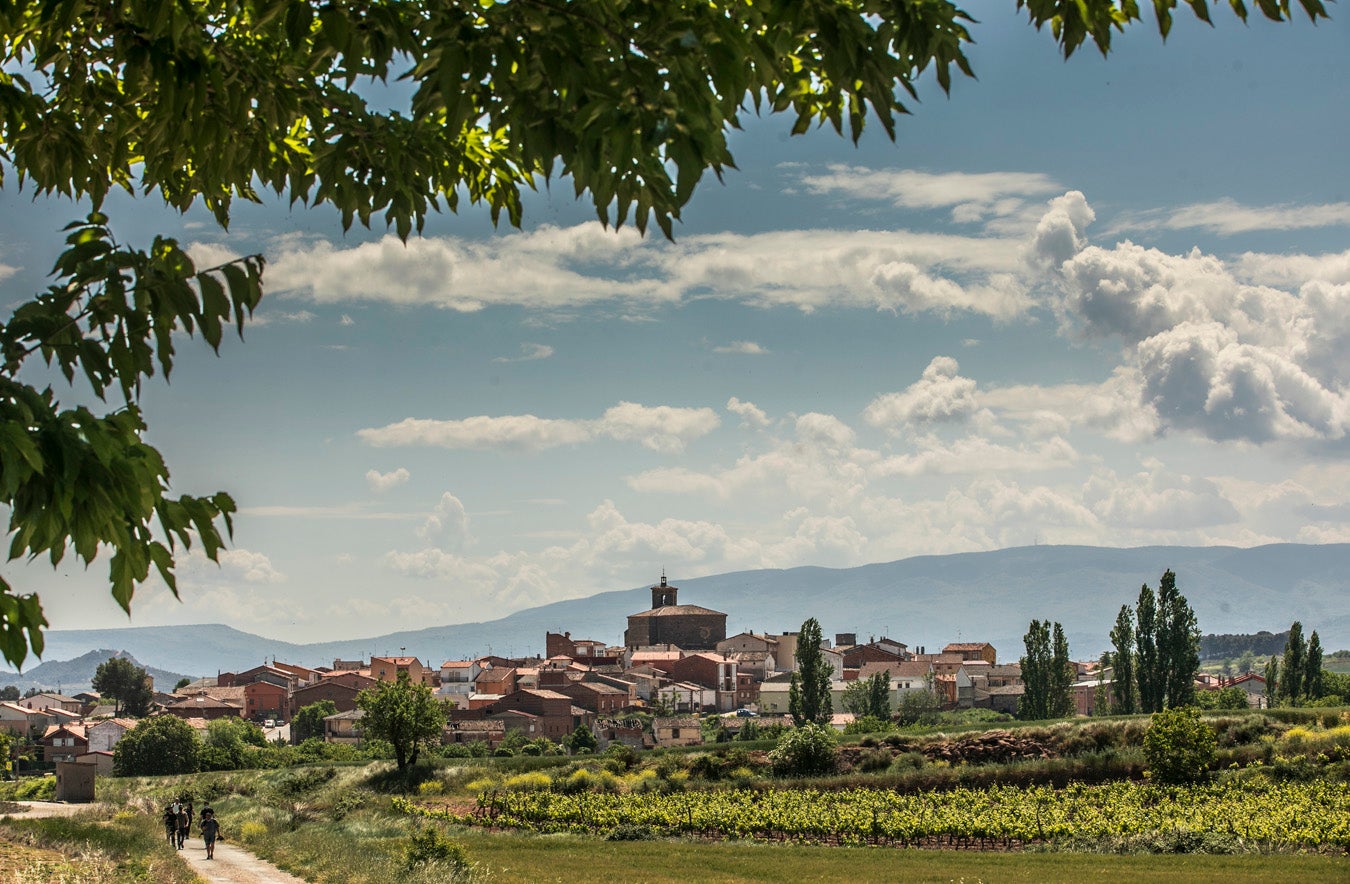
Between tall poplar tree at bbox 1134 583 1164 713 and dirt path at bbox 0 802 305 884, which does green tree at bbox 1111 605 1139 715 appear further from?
dirt path at bbox 0 802 305 884

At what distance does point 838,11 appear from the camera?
4113 mm

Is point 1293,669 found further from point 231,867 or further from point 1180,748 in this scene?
point 231,867

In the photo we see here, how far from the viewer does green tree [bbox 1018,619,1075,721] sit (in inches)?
3420

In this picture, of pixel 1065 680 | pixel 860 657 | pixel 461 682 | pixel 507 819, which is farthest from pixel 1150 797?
pixel 461 682

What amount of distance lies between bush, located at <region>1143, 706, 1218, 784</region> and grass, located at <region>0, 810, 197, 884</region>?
34.0 meters

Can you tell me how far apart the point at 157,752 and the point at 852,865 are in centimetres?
6713

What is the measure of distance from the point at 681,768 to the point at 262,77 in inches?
2124

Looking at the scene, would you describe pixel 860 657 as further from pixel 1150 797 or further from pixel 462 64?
pixel 462 64

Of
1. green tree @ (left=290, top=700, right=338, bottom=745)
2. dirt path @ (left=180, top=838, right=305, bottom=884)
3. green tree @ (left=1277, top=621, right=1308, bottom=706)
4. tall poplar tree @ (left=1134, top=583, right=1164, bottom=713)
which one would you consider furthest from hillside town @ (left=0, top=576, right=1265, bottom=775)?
dirt path @ (left=180, top=838, right=305, bottom=884)

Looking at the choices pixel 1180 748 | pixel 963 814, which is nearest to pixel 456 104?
pixel 963 814

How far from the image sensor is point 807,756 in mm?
54188

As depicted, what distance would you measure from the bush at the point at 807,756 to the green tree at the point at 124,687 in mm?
117720

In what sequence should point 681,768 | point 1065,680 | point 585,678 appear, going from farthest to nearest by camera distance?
point 585,678 < point 1065,680 < point 681,768

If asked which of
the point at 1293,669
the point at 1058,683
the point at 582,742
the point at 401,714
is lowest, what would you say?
the point at 582,742
